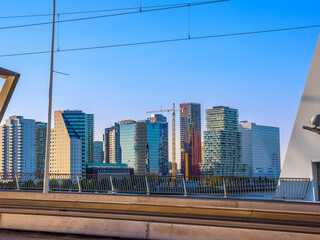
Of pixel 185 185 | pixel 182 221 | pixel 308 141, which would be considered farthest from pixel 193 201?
pixel 308 141

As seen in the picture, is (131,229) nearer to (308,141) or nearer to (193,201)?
(193,201)

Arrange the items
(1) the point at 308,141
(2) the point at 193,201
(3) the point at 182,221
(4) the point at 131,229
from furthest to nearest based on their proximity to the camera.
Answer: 1. (1) the point at 308,141
2. (2) the point at 193,201
3. (3) the point at 182,221
4. (4) the point at 131,229

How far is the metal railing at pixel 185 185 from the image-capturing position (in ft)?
61.6

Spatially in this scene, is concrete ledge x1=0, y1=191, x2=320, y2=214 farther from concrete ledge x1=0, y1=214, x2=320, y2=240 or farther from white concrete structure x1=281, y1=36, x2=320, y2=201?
concrete ledge x1=0, y1=214, x2=320, y2=240

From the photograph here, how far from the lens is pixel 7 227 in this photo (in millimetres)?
11930

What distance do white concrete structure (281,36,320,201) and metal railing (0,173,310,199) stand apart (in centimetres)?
38

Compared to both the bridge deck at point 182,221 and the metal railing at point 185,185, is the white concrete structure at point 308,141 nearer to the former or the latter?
the metal railing at point 185,185

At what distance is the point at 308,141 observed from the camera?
18.2 metres

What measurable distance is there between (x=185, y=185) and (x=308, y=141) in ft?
19.4

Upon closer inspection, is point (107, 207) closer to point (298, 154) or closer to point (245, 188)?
point (245, 188)

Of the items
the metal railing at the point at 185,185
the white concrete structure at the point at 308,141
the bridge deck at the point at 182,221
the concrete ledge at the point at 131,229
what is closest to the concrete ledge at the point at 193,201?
the bridge deck at the point at 182,221

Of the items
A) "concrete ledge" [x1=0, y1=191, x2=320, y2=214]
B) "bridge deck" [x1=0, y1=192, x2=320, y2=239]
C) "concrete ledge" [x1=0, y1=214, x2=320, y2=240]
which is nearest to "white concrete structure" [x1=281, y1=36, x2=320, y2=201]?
"concrete ledge" [x1=0, y1=191, x2=320, y2=214]

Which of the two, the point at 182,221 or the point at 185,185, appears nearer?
the point at 182,221

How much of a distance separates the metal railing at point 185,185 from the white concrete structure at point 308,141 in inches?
15.0
